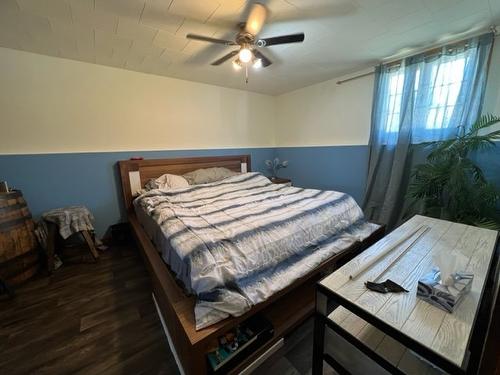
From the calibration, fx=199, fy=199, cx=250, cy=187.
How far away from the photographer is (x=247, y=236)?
131 cm

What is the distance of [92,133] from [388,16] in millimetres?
3312

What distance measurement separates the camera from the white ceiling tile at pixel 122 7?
1.44m

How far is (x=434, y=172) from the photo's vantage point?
6.18 feet

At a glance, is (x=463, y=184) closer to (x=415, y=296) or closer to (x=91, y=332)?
(x=415, y=296)

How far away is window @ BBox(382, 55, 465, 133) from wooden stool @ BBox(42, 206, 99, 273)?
3816 millimetres

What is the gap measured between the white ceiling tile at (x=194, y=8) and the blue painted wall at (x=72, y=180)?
5.96 ft

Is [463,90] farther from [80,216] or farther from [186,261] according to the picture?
[80,216]

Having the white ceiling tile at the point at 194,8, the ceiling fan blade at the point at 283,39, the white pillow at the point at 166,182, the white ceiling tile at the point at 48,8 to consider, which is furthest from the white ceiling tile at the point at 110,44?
the white pillow at the point at 166,182

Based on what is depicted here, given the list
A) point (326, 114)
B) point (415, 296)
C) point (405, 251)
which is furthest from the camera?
point (326, 114)

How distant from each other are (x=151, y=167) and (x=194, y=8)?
1965 mm

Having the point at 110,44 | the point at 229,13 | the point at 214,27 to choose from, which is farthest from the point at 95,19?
the point at 229,13

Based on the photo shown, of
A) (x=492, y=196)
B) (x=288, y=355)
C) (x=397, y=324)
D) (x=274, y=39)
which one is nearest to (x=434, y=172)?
(x=492, y=196)

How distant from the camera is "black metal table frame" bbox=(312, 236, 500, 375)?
0.64 m

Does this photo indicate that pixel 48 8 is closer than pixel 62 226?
Yes
